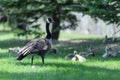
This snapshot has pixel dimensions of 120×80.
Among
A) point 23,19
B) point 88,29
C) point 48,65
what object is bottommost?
point 88,29

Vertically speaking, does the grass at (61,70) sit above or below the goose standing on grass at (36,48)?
below

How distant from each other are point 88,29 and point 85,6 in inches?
611

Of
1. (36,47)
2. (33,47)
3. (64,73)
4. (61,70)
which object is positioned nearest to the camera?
(64,73)

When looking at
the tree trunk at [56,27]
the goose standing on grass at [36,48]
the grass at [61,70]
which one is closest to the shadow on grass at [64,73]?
the grass at [61,70]

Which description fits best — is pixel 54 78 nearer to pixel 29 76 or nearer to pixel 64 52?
pixel 29 76

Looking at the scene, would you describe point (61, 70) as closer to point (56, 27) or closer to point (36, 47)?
point (36, 47)

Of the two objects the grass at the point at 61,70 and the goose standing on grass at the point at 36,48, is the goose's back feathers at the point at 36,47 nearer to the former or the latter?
the goose standing on grass at the point at 36,48

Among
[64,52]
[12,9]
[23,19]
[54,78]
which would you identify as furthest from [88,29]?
[54,78]

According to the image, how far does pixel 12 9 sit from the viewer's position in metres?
24.4

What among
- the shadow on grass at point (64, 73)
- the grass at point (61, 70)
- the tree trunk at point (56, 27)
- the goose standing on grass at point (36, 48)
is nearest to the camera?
the shadow on grass at point (64, 73)

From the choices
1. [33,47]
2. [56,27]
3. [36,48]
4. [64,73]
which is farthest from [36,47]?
[56,27]

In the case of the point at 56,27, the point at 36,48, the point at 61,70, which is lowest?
the point at 56,27

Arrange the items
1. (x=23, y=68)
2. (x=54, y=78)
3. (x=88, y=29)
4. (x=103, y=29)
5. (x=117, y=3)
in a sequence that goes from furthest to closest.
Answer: (x=88, y=29), (x=103, y=29), (x=117, y=3), (x=23, y=68), (x=54, y=78)

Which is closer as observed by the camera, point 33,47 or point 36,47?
point 33,47
